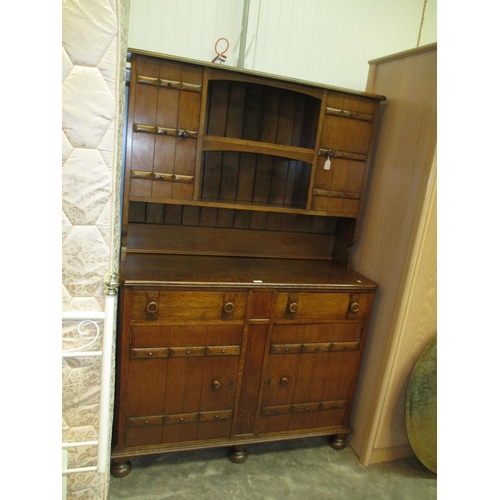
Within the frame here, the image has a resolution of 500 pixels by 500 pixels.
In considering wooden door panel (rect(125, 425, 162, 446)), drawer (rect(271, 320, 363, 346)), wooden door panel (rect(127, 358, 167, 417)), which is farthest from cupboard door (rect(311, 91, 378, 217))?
wooden door panel (rect(125, 425, 162, 446))

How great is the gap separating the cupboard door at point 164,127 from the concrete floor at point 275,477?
1.28m

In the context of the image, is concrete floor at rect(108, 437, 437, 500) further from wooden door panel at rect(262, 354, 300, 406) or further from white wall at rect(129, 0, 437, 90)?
white wall at rect(129, 0, 437, 90)

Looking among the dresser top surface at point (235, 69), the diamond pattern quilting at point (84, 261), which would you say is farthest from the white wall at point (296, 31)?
the diamond pattern quilting at point (84, 261)

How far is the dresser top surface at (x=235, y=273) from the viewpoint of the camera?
1.67m

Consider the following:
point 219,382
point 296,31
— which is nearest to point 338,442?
point 219,382

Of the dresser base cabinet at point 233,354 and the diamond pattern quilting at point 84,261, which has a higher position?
the diamond pattern quilting at point 84,261

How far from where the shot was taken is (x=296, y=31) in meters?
2.15

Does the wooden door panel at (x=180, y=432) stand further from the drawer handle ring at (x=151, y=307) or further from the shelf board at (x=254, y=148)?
the shelf board at (x=254, y=148)

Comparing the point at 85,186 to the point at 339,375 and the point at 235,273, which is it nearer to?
the point at 235,273

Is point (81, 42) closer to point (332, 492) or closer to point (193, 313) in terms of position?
point (193, 313)

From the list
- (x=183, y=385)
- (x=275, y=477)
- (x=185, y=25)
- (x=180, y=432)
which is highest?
(x=185, y=25)

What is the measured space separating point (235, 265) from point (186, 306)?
40 centimetres
